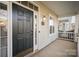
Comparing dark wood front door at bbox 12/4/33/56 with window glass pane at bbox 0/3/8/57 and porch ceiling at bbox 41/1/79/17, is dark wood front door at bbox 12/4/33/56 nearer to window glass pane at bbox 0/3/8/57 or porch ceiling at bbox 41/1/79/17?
window glass pane at bbox 0/3/8/57

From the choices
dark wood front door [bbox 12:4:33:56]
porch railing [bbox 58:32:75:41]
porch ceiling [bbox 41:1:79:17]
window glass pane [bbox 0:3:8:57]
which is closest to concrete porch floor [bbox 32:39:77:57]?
dark wood front door [bbox 12:4:33:56]

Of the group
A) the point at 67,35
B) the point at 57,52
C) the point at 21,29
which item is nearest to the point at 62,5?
the point at 57,52

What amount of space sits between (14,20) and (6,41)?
0.73 metres

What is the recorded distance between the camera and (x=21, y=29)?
3996mm

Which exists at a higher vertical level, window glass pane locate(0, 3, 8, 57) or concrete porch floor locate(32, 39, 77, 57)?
window glass pane locate(0, 3, 8, 57)

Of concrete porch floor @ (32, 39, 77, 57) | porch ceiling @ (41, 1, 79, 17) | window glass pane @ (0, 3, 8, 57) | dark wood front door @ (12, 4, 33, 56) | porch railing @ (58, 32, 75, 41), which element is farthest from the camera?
porch railing @ (58, 32, 75, 41)

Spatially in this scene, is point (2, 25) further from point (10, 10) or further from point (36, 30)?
point (36, 30)

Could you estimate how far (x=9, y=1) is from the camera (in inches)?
125

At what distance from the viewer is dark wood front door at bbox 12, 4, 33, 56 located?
3538 millimetres

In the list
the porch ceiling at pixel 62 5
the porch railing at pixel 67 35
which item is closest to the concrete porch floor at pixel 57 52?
the porch ceiling at pixel 62 5

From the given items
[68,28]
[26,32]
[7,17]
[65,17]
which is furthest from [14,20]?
[65,17]

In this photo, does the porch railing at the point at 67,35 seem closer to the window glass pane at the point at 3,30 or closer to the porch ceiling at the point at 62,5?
the porch ceiling at the point at 62,5

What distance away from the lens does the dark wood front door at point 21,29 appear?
11.6 feet

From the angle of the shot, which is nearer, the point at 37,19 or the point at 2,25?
the point at 2,25
